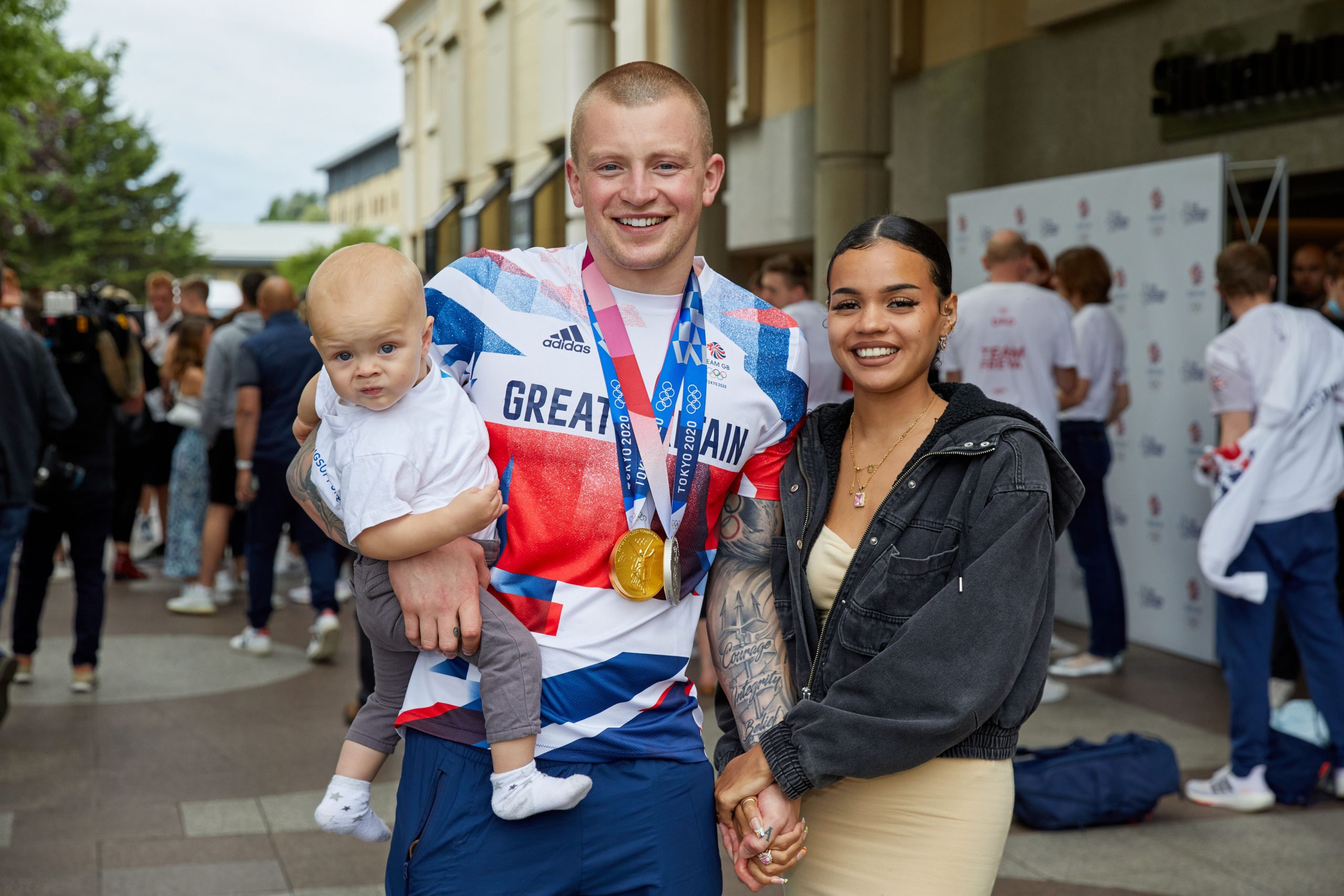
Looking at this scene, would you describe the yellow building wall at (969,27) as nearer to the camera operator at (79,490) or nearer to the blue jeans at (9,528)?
the camera operator at (79,490)

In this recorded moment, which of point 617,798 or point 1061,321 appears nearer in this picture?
point 617,798

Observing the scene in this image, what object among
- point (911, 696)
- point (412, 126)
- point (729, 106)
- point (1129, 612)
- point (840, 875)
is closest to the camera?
point (911, 696)

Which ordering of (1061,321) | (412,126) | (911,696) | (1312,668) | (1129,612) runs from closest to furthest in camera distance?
(911,696) → (1312,668) → (1061,321) → (1129,612) → (412,126)

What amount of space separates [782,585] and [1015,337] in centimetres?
471

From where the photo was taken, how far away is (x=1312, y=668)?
5324mm

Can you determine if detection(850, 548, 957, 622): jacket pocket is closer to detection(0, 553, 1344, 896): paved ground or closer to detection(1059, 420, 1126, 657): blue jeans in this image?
detection(0, 553, 1344, 896): paved ground

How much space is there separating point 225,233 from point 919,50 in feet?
310

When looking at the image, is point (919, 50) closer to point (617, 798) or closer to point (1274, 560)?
point (1274, 560)

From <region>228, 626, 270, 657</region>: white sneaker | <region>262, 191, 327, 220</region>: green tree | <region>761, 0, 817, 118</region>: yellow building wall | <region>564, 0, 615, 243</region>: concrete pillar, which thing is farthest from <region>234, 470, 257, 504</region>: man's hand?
<region>262, 191, 327, 220</region>: green tree

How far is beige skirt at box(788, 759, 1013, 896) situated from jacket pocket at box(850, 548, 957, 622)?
11.5 inches

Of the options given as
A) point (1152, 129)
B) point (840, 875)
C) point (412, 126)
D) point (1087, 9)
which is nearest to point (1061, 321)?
point (1152, 129)

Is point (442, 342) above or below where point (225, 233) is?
below

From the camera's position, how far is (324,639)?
320 inches

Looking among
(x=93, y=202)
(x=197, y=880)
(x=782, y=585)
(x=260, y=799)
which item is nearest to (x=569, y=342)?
(x=782, y=585)
